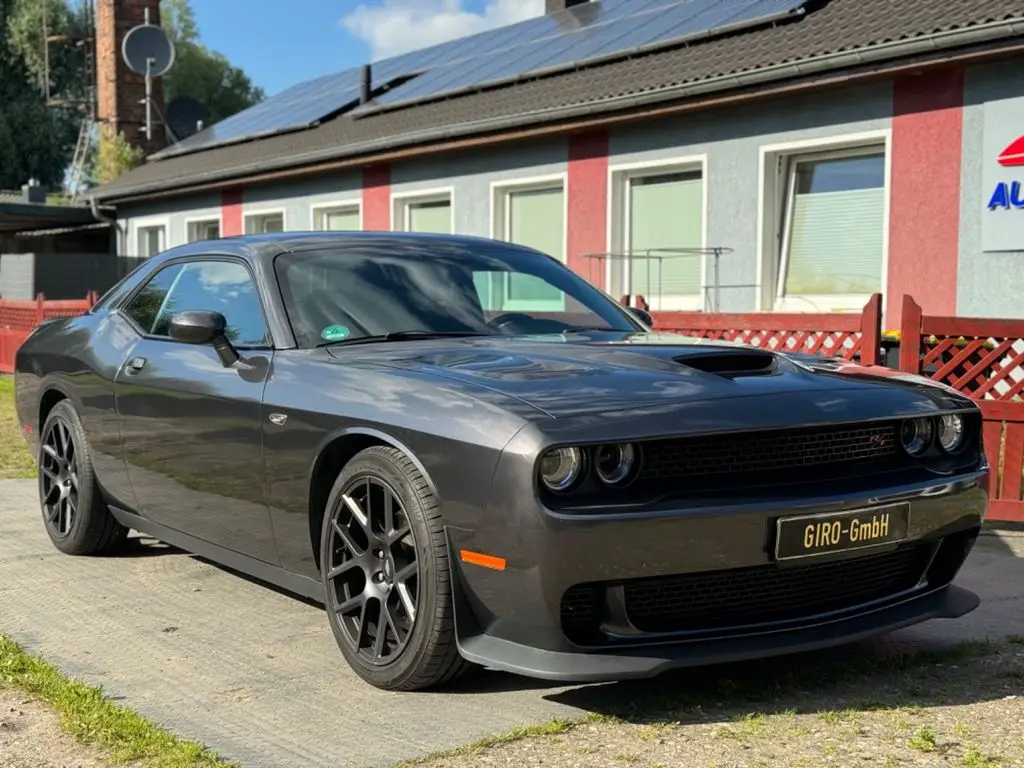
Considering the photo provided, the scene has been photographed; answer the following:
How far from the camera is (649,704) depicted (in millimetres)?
3617

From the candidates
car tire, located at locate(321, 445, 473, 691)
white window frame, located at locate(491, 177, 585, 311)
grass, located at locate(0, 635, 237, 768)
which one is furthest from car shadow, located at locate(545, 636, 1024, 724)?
white window frame, located at locate(491, 177, 585, 311)

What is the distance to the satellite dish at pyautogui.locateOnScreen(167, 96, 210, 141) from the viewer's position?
33.0 metres

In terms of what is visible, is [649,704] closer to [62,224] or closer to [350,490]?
[350,490]

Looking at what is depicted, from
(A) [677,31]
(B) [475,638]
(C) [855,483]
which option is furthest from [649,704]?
(A) [677,31]

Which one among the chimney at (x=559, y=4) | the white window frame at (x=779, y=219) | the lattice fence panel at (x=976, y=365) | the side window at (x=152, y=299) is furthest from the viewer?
the chimney at (x=559, y=4)

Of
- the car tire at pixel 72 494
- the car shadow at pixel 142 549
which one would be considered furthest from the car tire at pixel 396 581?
A: the car shadow at pixel 142 549

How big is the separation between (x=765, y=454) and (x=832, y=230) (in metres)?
7.59

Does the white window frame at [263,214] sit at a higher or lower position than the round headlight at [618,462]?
higher

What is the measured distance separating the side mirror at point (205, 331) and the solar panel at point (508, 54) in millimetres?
8455

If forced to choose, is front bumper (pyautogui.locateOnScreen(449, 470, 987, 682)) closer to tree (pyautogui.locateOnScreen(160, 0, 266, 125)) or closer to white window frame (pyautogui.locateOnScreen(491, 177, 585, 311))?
white window frame (pyautogui.locateOnScreen(491, 177, 585, 311))

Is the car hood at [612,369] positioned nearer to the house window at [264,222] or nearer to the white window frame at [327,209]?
the white window frame at [327,209]

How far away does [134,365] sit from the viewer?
5.19 m

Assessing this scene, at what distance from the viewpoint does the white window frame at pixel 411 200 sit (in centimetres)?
1495

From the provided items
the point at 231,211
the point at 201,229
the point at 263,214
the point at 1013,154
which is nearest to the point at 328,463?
the point at 1013,154
